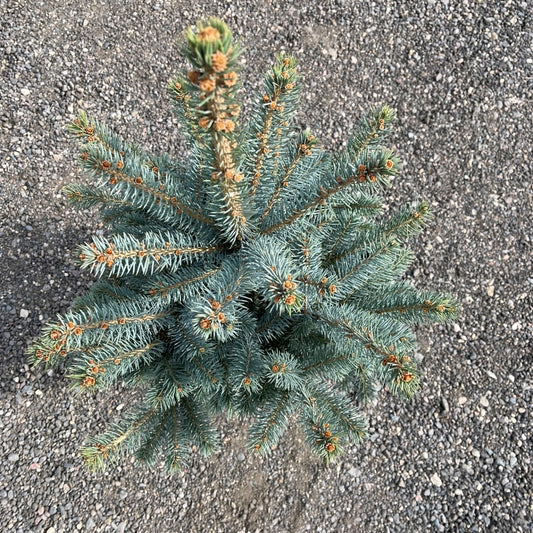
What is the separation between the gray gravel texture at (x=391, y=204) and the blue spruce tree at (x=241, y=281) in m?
0.82

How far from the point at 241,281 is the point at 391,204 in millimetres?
1649

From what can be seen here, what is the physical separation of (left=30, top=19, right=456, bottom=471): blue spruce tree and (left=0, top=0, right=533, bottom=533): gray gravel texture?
82cm

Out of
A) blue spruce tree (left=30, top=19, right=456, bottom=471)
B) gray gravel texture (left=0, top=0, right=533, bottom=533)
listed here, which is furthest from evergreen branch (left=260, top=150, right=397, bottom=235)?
gray gravel texture (left=0, top=0, right=533, bottom=533)

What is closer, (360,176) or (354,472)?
(360,176)

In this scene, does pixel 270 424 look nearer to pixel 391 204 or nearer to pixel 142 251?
pixel 142 251

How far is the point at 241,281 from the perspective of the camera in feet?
4.24

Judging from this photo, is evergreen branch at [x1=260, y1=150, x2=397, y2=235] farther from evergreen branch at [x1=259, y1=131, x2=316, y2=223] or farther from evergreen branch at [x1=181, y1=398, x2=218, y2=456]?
evergreen branch at [x1=181, y1=398, x2=218, y2=456]

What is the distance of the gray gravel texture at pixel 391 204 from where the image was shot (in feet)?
7.55

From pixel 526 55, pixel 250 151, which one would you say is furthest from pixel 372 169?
pixel 526 55

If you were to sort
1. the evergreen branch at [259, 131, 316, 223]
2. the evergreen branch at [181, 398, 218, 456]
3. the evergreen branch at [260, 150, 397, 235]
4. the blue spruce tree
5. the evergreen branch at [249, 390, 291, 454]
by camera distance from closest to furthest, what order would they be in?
the evergreen branch at [260, 150, 397, 235], the blue spruce tree, the evergreen branch at [259, 131, 316, 223], the evergreen branch at [249, 390, 291, 454], the evergreen branch at [181, 398, 218, 456]

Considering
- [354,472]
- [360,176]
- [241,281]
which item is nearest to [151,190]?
[241,281]

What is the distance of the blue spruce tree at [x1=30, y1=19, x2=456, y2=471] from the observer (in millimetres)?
1132

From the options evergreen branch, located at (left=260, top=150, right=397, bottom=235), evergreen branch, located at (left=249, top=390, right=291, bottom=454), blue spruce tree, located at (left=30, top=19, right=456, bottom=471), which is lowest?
evergreen branch, located at (left=249, top=390, right=291, bottom=454)

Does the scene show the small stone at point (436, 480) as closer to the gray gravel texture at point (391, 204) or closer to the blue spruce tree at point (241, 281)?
the gray gravel texture at point (391, 204)
